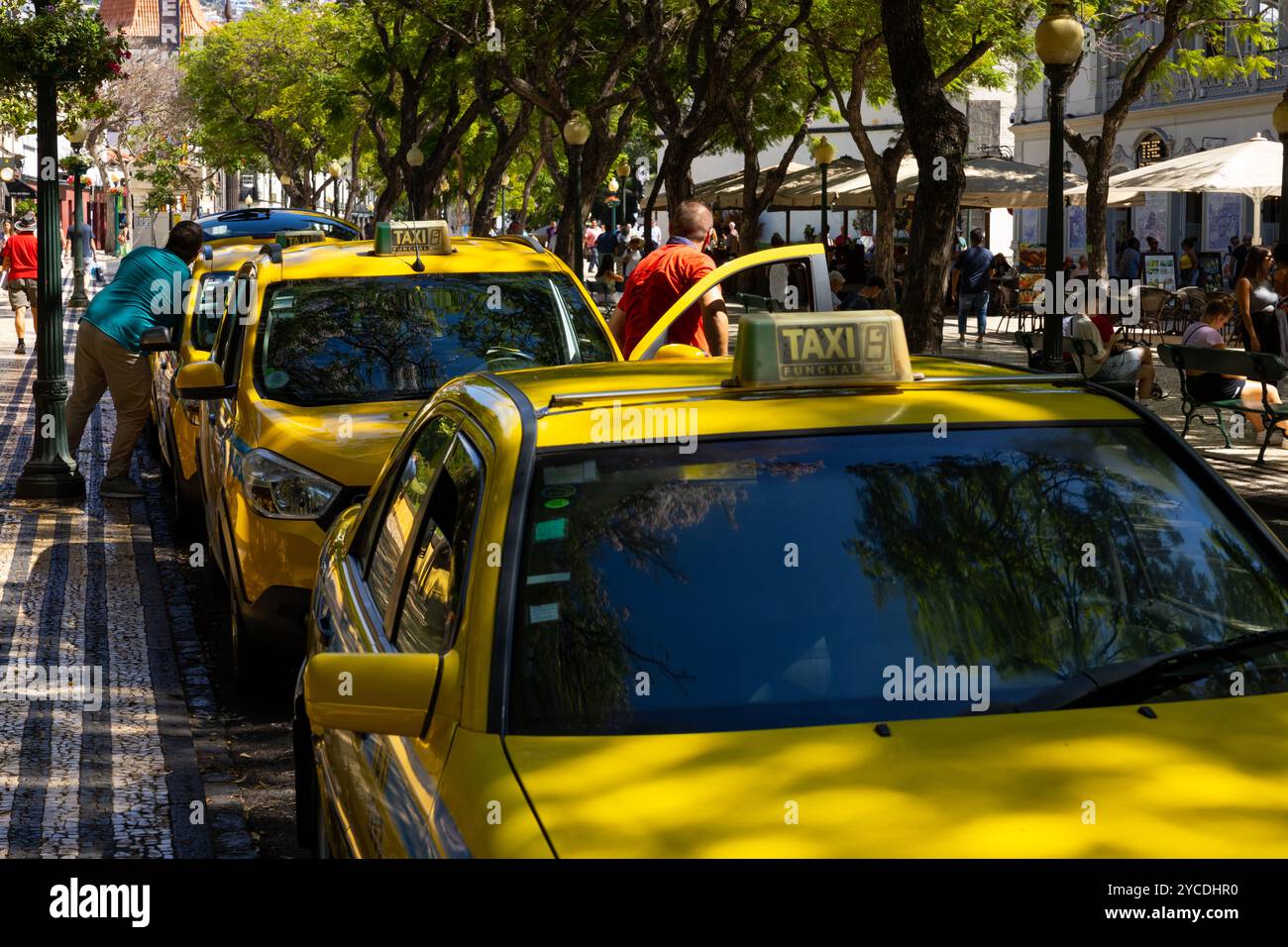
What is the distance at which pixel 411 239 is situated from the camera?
8.41 m

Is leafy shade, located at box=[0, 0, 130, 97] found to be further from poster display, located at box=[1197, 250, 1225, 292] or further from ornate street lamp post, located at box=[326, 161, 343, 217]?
ornate street lamp post, located at box=[326, 161, 343, 217]

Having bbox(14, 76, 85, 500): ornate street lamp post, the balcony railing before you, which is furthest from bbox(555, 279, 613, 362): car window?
the balcony railing

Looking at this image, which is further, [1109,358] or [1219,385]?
[1109,358]

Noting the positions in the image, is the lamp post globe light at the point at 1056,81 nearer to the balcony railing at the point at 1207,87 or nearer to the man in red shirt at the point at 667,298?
the man in red shirt at the point at 667,298

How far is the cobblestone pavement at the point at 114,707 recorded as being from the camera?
18.2 feet

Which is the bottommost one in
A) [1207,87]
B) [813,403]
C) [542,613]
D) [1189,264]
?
[542,613]

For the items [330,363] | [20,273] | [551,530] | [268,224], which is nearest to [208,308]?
[330,363]

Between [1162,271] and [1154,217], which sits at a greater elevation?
[1154,217]

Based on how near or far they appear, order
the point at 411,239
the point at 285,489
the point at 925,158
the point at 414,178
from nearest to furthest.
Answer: the point at 285,489, the point at 411,239, the point at 925,158, the point at 414,178

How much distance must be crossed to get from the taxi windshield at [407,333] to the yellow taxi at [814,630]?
12.4 ft

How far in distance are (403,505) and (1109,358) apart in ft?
43.1

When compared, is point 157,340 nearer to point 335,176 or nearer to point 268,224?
point 268,224

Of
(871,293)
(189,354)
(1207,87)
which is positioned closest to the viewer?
(189,354)

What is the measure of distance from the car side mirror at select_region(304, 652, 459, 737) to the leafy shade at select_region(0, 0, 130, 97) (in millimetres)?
10732
